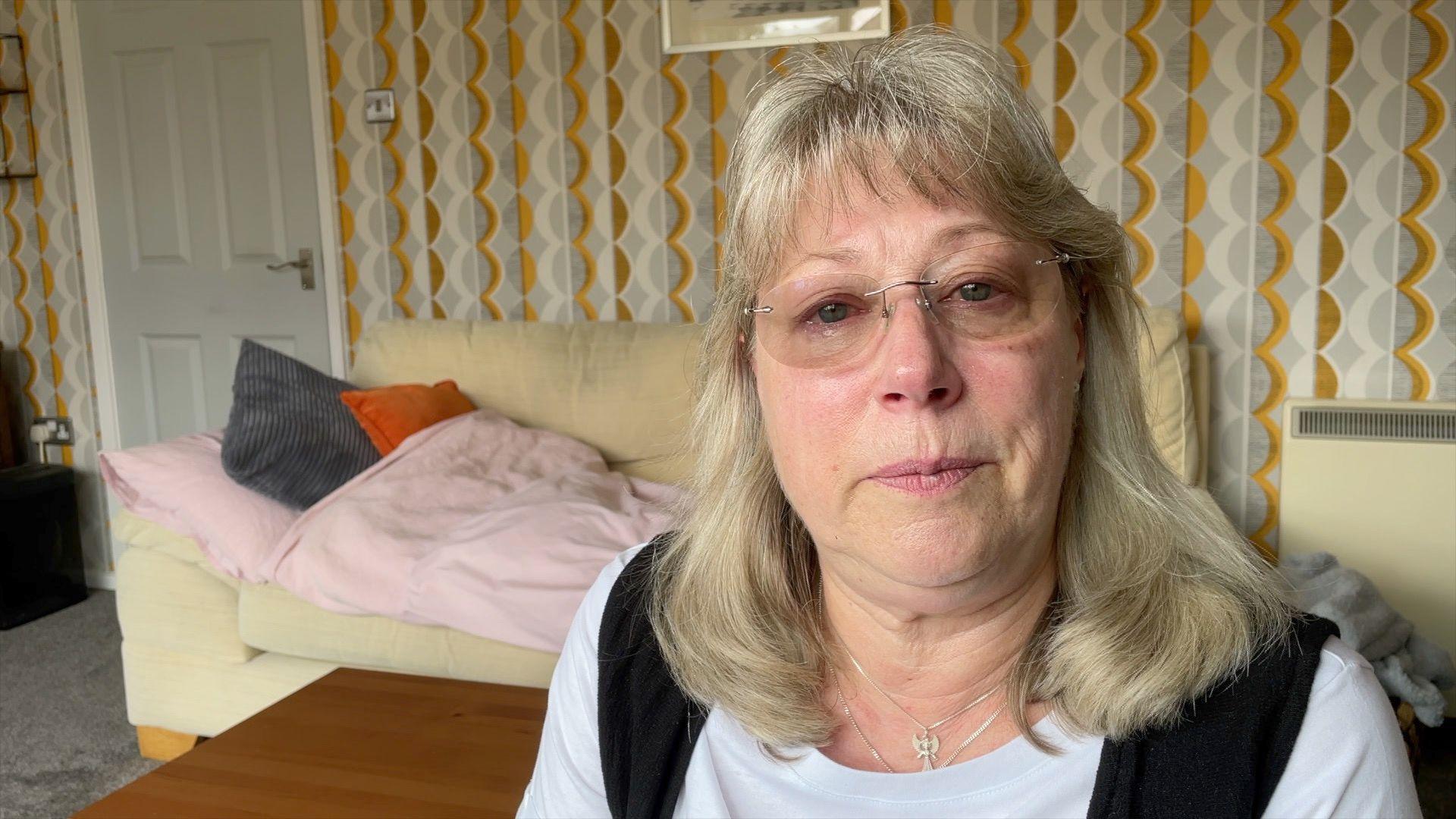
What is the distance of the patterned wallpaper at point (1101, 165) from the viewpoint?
2.80m

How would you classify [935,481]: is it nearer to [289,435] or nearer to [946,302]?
[946,302]

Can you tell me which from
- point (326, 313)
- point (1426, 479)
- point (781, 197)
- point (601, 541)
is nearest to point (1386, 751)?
point (781, 197)

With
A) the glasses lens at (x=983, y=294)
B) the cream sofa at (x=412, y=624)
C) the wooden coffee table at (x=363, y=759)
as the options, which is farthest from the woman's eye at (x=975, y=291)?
the cream sofa at (x=412, y=624)

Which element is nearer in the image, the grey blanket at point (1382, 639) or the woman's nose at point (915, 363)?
the woman's nose at point (915, 363)

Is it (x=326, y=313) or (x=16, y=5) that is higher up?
(x=16, y=5)

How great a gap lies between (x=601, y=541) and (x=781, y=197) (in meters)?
1.57

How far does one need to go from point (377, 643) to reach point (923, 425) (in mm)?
1913

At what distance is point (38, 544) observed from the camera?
3771mm

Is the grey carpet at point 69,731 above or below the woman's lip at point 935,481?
below

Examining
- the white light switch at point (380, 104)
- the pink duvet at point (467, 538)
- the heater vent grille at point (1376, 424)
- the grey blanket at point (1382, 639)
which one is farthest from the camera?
the white light switch at point (380, 104)

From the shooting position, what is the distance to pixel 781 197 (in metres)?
0.88

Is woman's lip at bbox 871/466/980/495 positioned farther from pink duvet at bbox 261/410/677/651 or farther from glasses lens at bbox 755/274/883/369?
pink duvet at bbox 261/410/677/651

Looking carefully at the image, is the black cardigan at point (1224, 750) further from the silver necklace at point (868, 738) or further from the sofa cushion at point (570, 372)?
the sofa cushion at point (570, 372)

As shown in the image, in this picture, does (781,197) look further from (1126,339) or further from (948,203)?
(1126,339)
